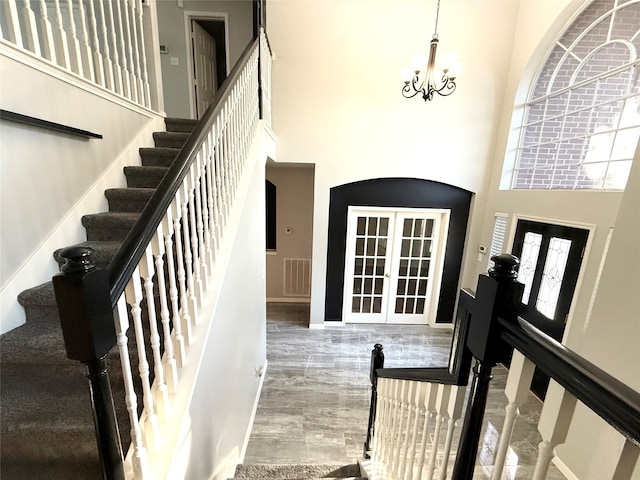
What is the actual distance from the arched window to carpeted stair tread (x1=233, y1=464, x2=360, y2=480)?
3397mm

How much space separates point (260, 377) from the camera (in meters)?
3.16

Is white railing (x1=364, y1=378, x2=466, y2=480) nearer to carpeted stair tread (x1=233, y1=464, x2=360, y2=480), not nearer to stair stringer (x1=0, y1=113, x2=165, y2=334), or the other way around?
carpeted stair tread (x1=233, y1=464, x2=360, y2=480)

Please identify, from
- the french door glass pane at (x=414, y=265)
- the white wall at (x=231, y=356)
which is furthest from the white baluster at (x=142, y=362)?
the french door glass pane at (x=414, y=265)

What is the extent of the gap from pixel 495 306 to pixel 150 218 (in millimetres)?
1000

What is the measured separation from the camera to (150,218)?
2.88ft

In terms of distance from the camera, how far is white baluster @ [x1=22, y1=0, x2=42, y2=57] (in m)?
1.45

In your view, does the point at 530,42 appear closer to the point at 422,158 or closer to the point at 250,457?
the point at 422,158

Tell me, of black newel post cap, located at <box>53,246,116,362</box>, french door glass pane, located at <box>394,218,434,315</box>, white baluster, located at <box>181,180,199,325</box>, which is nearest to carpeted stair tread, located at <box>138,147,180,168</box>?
white baluster, located at <box>181,180,199,325</box>

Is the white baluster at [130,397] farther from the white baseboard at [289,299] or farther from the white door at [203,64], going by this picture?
the white baseboard at [289,299]

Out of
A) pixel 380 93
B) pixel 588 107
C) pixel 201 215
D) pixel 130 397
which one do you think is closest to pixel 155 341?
pixel 130 397

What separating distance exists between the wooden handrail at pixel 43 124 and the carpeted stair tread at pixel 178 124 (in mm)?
958

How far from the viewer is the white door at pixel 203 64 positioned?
4234mm

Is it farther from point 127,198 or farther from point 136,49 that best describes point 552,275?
point 136,49

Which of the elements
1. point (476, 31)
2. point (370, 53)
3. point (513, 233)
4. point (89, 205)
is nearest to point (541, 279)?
point (513, 233)
